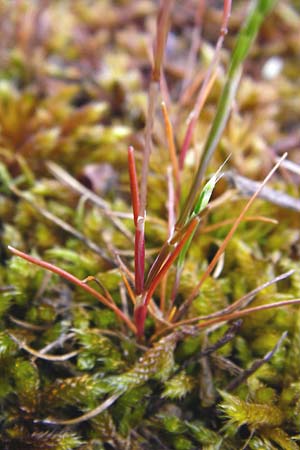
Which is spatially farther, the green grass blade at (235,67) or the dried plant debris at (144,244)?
the dried plant debris at (144,244)

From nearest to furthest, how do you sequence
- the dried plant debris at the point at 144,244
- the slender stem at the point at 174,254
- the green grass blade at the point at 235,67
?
1. the green grass blade at the point at 235,67
2. the slender stem at the point at 174,254
3. the dried plant debris at the point at 144,244

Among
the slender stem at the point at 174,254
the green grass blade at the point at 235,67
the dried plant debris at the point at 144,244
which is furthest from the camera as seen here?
the dried plant debris at the point at 144,244

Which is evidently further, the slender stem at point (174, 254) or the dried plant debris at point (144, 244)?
the dried plant debris at point (144, 244)

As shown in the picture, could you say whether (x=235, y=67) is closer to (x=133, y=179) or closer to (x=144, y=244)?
(x=133, y=179)

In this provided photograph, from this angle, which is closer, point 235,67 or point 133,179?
point 235,67

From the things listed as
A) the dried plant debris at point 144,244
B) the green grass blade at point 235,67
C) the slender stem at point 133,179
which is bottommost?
the dried plant debris at point 144,244

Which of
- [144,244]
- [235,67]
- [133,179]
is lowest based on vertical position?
[144,244]

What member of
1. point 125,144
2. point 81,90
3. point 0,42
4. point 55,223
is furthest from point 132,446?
point 0,42

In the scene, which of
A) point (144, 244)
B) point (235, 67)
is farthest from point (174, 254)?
point (235, 67)

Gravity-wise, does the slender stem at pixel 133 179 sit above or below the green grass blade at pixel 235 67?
below
